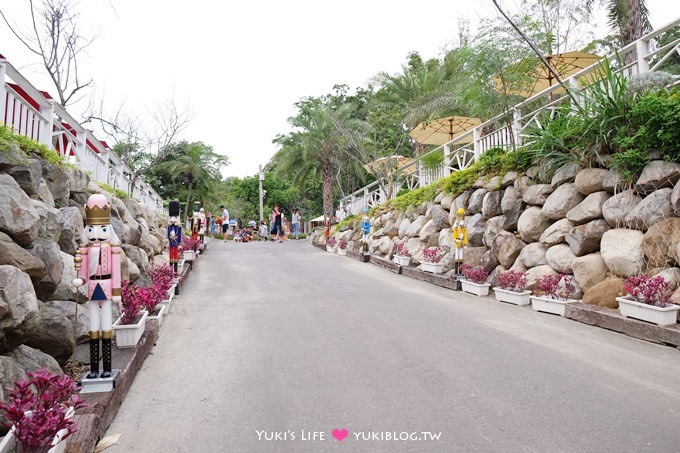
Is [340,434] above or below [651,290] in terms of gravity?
below

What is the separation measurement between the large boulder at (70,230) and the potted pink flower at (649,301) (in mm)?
6950

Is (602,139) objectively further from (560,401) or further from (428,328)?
(560,401)

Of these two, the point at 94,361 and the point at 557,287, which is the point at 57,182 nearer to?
the point at 94,361

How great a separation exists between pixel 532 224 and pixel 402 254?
4.75 metres

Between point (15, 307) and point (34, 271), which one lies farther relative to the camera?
point (34, 271)

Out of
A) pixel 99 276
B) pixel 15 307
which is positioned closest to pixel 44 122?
pixel 99 276

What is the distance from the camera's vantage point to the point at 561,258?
7312 millimetres

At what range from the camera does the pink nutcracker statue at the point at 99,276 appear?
3.43 m

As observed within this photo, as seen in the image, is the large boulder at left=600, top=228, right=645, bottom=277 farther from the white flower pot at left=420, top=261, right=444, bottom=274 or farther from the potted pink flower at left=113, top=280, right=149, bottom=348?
the potted pink flower at left=113, top=280, right=149, bottom=348

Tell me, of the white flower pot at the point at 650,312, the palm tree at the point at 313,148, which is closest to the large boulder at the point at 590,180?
the white flower pot at the point at 650,312

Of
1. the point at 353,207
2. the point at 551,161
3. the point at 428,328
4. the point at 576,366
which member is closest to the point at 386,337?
the point at 428,328

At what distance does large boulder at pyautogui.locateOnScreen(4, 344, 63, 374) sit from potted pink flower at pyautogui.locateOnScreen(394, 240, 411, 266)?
373 inches

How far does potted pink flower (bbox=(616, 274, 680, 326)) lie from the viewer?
203 inches

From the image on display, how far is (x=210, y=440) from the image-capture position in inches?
120
